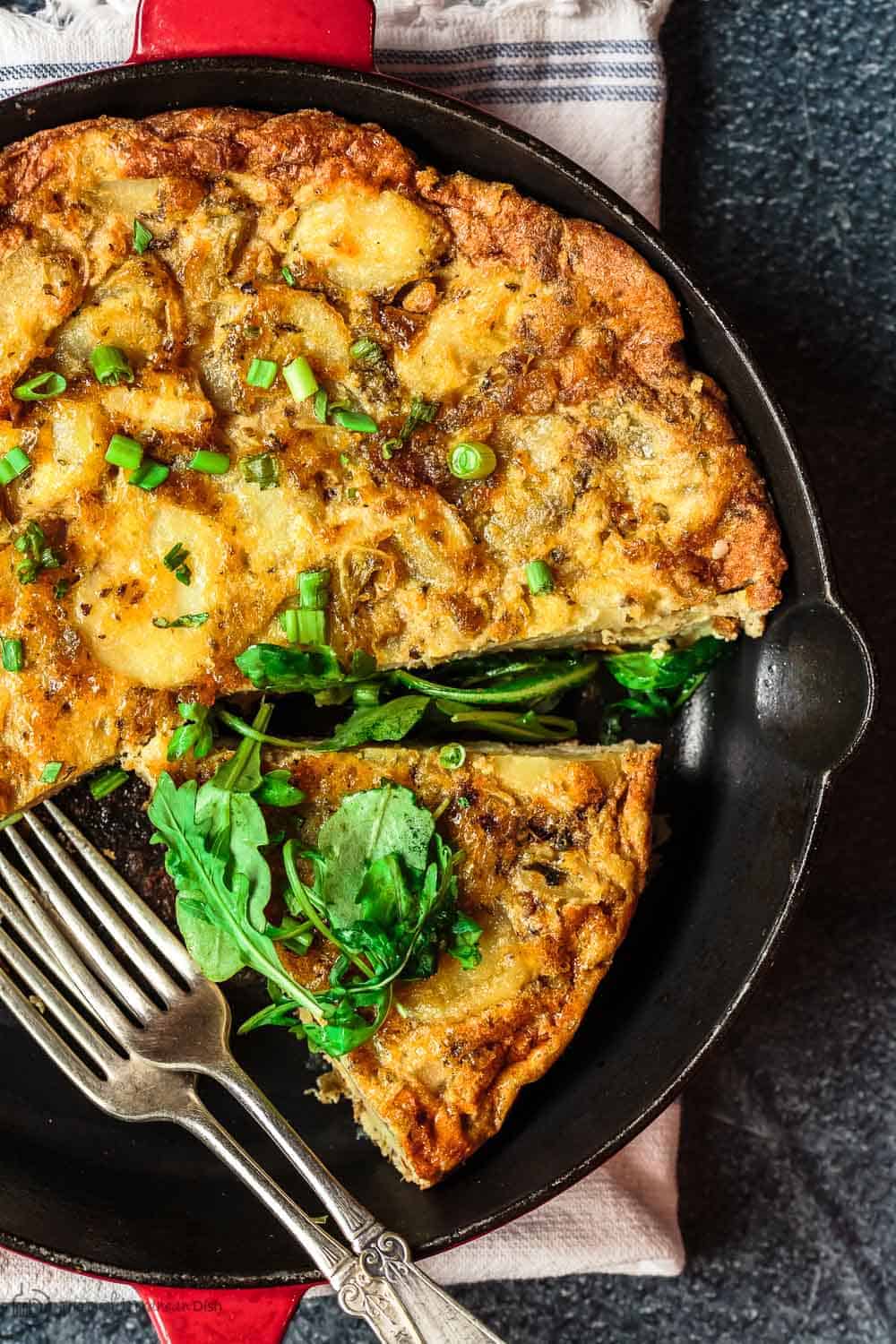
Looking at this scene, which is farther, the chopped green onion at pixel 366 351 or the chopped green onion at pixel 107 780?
the chopped green onion at pixel 107 780

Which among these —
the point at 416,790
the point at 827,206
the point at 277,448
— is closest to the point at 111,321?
the point at 277,448

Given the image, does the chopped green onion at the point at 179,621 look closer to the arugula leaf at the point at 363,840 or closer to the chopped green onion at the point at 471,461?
the arugula leaf at the point at 363,840

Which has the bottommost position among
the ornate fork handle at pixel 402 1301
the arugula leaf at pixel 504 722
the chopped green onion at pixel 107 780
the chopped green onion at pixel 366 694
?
the ornate fork handle at pixel 402 1301

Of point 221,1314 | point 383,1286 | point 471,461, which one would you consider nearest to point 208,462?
point 471,461

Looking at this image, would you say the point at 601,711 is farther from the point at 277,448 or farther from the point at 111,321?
the point at 111,321

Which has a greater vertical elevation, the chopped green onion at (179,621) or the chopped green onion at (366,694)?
the chopped green onion at (179,621)

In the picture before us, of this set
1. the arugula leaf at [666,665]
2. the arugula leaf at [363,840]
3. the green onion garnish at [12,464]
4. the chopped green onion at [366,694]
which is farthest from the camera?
the arugula leaf at [666,665]

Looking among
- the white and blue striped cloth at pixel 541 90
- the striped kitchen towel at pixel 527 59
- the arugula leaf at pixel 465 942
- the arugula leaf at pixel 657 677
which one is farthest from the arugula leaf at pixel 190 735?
the striped kitchen towel at pixel 527 59
